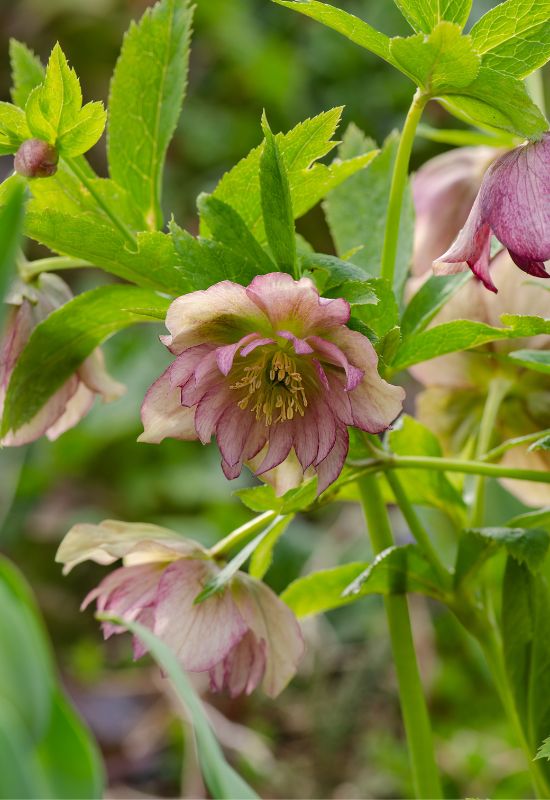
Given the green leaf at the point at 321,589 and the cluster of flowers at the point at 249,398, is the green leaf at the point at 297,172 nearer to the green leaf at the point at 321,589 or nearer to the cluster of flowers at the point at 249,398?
the cluster of flowers at the point at 249,398

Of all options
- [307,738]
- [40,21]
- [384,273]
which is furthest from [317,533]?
[40,21]

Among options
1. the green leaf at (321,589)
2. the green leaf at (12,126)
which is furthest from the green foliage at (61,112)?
the green leaf at (321,589)

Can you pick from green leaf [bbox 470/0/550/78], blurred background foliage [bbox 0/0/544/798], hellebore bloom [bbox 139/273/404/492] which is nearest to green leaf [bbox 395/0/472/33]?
green leaf [bbox 470/0/550/78]

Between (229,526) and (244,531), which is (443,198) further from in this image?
(229,526)

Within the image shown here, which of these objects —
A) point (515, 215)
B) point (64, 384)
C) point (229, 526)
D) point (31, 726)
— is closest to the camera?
point (31, 726)

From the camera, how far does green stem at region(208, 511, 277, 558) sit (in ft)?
1.45

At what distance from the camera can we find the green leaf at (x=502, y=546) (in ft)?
1.45

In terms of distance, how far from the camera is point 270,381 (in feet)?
1.36

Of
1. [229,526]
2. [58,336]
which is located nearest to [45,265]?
[58,336]

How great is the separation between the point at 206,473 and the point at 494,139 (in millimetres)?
1386

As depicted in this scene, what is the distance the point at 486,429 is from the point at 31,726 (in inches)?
13.2

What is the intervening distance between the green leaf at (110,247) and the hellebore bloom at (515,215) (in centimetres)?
10

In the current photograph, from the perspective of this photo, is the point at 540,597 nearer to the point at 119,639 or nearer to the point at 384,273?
the point at 384,273

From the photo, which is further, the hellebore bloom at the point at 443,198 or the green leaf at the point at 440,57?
the hellebore bloom at the point at 443,198
